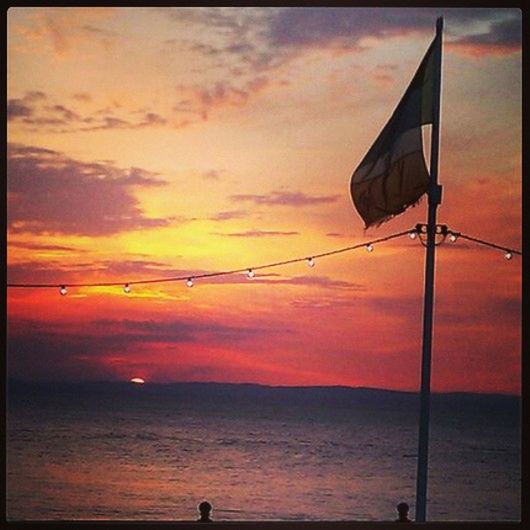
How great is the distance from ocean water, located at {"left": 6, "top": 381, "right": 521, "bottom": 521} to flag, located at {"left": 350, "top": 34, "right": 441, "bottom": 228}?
1228 centimetres

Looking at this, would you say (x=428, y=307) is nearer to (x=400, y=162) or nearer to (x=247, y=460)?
(x=400, y=162)

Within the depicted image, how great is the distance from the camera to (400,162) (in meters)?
4.83

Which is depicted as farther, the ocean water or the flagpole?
the ocean water

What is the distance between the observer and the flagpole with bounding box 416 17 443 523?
4.27 meters

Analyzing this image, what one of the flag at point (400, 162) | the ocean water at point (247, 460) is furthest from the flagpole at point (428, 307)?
the ocean water at point (247, 460)

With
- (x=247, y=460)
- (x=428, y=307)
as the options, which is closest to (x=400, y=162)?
(x=428, y=307)

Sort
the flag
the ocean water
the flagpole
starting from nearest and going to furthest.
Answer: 1. the flagpole
2. the flag
3. the ocean water

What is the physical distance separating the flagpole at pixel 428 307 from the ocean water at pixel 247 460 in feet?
41.3

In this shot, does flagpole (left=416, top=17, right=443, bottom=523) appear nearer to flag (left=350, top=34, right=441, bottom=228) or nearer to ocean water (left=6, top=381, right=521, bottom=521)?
flag (left=350, top=34, right=441, bottom=228)

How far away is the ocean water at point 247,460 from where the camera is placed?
962 inches

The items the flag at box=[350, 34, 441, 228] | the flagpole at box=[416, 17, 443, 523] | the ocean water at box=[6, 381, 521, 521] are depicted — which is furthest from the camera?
the ocean water at box=[6, 381, 521, 521]

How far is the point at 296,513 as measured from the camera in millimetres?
23469

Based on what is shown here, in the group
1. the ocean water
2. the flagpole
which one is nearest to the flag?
the flagpole
